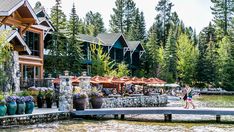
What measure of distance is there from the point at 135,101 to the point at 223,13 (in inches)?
2329

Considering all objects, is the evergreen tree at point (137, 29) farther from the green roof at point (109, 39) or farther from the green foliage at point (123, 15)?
the green roof at point (109, 39)

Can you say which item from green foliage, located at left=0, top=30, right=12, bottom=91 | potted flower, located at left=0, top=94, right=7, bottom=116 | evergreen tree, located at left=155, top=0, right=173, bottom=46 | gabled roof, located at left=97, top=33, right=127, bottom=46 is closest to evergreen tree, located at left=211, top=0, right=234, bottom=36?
evergreen tree, located at left=155, top=0, right=173, bottom=46

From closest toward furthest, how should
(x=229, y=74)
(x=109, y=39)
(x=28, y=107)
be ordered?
1. (x=28, y=107)
2. (x=109, y=39)
3. (x=229, y=74)

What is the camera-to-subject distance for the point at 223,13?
9269cm

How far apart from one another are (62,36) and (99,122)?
27.2 metres

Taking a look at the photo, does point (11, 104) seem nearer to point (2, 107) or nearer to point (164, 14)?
point (2, 107)

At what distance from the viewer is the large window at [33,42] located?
37812mm

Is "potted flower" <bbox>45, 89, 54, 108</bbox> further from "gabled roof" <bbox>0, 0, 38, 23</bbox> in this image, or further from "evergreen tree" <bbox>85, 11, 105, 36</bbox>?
"evergreen tree" <bbox>85, 11, 105, 36</bbox>

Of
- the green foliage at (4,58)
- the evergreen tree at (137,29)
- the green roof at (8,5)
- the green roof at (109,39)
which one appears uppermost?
the evergreen tree at (137,29)

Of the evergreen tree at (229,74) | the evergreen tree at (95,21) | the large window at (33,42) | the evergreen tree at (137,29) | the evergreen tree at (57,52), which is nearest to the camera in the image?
the large window at (33,42)

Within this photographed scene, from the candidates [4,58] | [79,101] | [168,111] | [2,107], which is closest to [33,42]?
[79,101]

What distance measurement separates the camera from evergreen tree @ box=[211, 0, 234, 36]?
91.7m

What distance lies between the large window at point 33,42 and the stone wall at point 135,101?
27.9 feet

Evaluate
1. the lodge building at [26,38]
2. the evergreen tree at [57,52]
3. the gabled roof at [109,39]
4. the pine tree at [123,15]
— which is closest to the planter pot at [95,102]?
the lodge building at [26,38]
